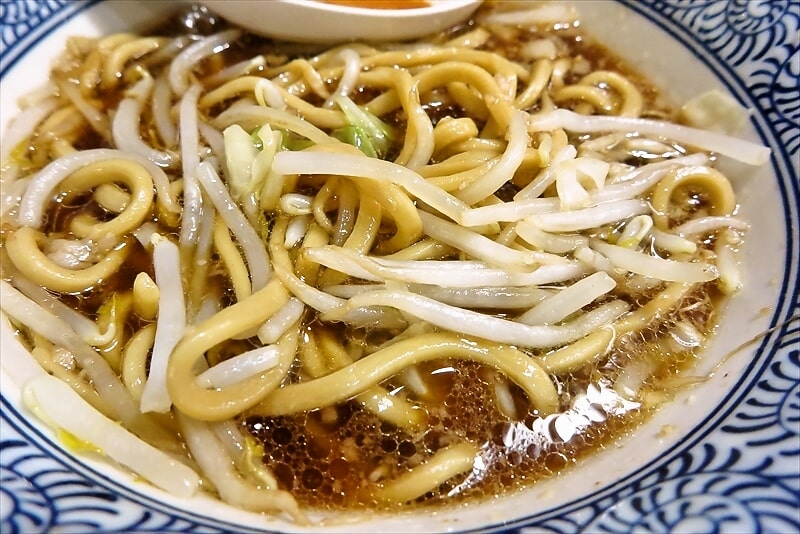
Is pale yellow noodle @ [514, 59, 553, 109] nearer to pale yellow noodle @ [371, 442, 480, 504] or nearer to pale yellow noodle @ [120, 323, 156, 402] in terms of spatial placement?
pale yellow noodle @ [371, 442, 480, 504]

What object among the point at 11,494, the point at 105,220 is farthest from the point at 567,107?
the point at 11,494

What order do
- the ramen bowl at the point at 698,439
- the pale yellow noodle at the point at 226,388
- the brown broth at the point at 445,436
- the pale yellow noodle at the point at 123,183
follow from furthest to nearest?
the pale yellow noodle at the point at 123,183
the brown broth at the point at 445,436
the pale yellow noodle at the point at 226,388
the ramen bowl at the point at 698,439

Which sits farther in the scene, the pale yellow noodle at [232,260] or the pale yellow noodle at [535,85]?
the pale yellow noodle at [535,85]

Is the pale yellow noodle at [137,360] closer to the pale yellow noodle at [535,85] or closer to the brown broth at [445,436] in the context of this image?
the brown broth at [445,436]

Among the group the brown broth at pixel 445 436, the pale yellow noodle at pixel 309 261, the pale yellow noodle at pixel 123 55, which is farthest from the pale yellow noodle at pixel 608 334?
the pale yellow noodle at pixel 123 55

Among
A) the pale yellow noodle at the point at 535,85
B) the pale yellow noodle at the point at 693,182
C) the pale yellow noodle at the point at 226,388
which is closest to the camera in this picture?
the pale yellow noodle at the point at 226,388

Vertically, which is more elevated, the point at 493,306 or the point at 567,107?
the point at 567,107

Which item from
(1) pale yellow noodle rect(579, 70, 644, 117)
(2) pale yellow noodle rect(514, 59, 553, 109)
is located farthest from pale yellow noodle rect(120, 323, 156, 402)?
(1) pale yellow noodle rect(579, 70, 644, 117)

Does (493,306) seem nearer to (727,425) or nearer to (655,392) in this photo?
(655,392)
